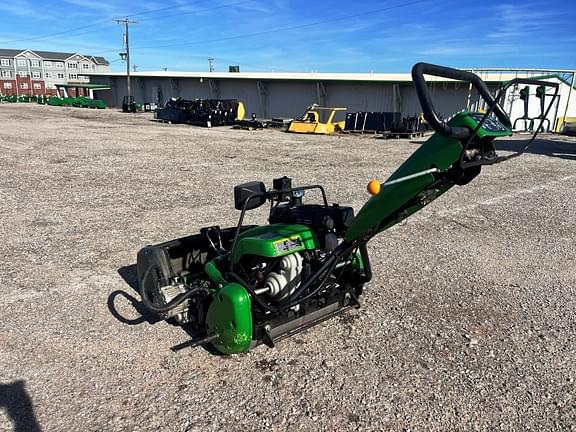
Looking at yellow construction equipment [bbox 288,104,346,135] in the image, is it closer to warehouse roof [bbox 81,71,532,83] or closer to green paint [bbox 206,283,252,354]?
warehouse roof [bbox 81,71,532,83]

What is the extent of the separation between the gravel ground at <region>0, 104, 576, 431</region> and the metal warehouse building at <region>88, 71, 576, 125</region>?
1900cm

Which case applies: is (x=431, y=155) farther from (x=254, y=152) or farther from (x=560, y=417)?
(x=254, y=152)

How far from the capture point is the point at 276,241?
3395 mm

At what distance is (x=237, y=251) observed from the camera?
3.66m

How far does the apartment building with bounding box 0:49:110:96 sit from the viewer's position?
288ft

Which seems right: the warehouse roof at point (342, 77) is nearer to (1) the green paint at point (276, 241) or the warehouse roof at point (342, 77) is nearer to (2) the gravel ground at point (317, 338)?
(2) the gravel ground at point (317, 338)

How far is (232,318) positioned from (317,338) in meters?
0.94

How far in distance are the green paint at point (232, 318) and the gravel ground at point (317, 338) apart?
21cm

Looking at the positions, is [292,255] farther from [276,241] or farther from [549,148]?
[549,148]

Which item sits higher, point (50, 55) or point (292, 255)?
point (50, 55)

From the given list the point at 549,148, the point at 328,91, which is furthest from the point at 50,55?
the point at 549,148

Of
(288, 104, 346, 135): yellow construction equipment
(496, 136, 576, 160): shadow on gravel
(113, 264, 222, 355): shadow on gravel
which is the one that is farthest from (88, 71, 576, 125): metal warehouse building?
(113, 264, 222, 355): shadow on gravel

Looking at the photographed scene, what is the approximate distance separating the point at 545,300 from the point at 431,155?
2.93m

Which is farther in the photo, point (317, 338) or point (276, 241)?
point (317, 338)
